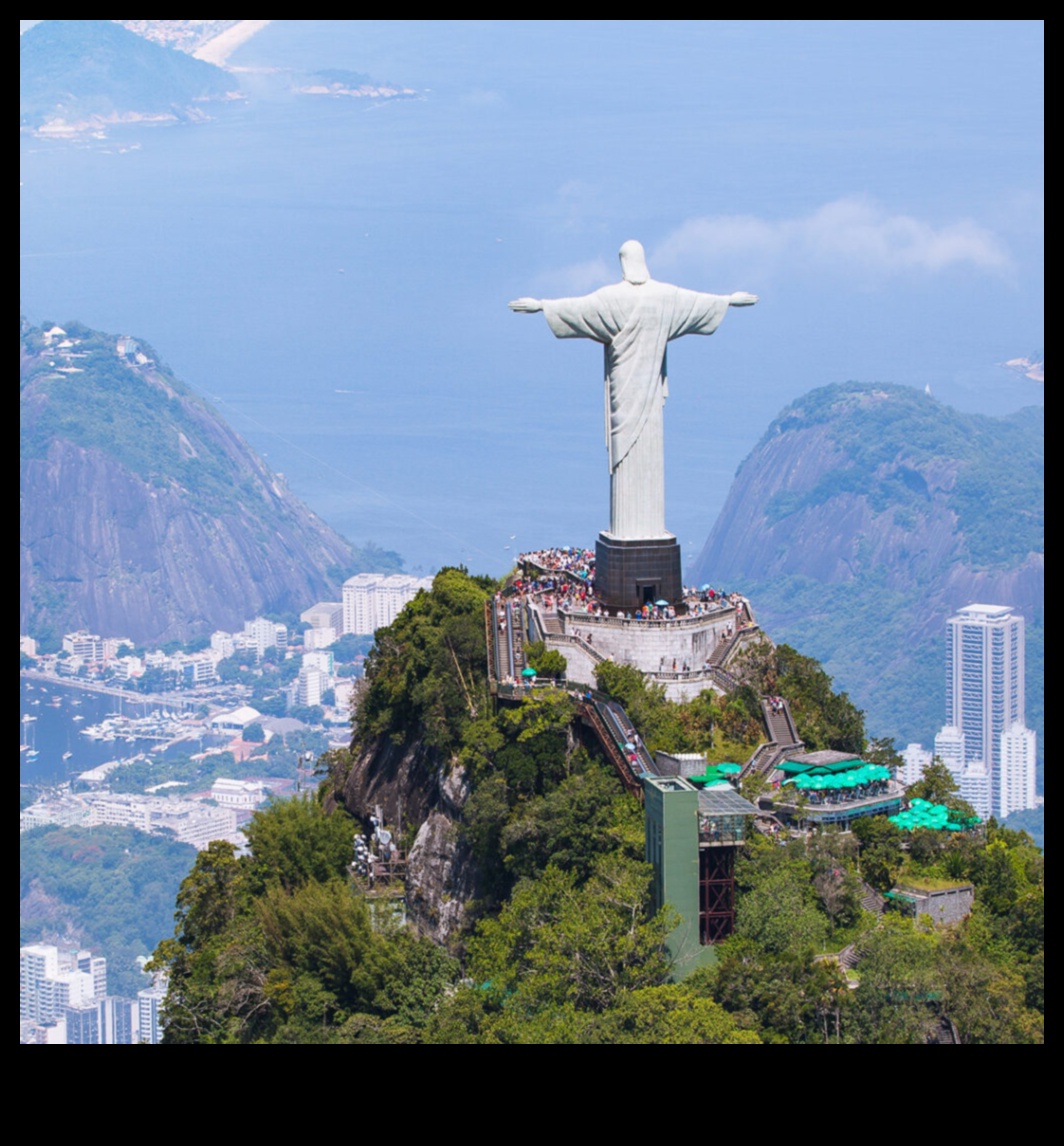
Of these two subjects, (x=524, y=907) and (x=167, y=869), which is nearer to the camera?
(x=524, y=907)

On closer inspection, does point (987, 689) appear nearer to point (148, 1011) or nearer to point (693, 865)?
point (148, 1011)

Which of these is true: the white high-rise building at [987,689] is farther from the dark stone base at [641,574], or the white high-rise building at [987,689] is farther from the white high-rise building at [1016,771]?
the dark stone base at [641,574]

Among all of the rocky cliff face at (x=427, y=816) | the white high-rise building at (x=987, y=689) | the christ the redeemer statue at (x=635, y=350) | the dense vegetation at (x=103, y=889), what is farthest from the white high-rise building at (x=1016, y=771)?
the christ the redeemer statue at (x=635, y=350)

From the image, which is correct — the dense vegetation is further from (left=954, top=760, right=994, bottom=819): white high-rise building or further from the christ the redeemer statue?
the christ the redeemer statue

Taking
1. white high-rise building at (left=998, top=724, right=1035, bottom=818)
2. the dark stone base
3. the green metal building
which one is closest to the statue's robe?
the dark stone base
